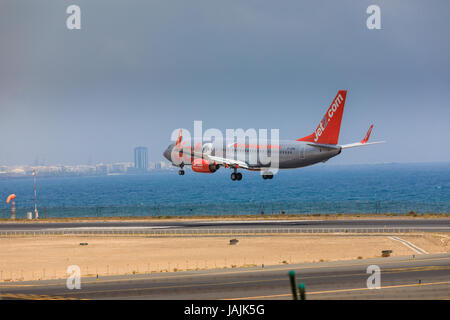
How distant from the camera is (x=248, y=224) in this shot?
313ft

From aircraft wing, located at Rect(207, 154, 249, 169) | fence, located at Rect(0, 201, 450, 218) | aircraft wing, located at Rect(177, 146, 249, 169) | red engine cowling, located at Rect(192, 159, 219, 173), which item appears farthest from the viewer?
fence, located at Rect(0, 201, 450, 218)

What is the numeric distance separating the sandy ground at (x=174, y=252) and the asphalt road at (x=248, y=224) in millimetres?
11809

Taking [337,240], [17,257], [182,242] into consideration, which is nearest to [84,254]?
[17,257]

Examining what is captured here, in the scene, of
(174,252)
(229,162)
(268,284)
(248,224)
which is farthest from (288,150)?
(268,284)

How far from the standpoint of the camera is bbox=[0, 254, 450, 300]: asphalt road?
3654cm

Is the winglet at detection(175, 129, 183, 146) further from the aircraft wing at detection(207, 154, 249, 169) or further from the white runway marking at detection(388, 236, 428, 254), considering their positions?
the white runway marking at detection(388, 236, 428, 254)

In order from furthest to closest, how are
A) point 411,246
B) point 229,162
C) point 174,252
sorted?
1. point 229,162
2. point 174,252
3. point 411,246

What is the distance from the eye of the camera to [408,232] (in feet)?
256

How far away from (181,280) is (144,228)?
4882cm

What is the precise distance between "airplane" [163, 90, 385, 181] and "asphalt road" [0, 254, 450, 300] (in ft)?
91.6

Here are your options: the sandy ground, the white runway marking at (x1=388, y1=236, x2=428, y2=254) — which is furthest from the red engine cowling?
the white runway marking at (x1=388, y1=236, x2=428, y2=254)

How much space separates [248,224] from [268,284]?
53969 millimetres

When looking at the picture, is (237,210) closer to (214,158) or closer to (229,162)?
(214,158)
